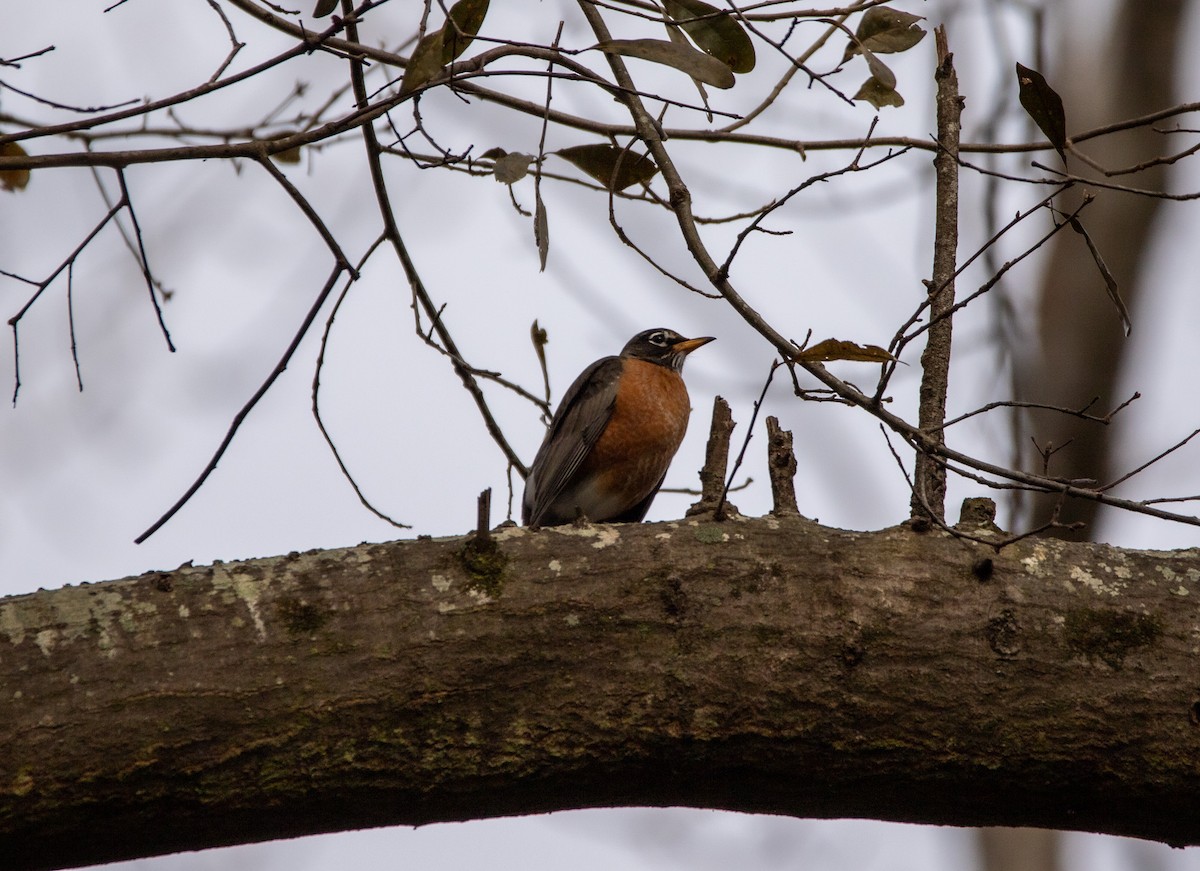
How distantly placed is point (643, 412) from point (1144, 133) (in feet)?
12.1

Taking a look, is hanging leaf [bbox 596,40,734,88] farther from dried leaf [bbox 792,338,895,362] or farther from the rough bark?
the rough bark

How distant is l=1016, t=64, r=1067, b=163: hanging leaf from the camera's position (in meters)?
2.65

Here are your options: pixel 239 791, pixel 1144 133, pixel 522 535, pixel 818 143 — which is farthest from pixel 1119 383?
pixel 239 791

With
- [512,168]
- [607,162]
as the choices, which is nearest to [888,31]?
[607,162]

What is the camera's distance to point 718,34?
3.12 metres

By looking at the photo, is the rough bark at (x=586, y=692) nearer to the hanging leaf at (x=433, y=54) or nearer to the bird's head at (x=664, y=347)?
the hanging leaf at (x=433, y=54)

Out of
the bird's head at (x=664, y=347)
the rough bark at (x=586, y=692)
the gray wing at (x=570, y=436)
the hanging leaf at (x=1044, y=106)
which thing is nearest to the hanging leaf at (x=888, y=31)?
the hanging leaf at (x=1044, y=106)

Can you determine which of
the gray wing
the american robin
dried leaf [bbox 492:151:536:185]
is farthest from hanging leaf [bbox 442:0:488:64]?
the american robin

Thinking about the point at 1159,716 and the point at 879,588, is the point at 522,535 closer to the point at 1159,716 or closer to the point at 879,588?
the point at 879,588

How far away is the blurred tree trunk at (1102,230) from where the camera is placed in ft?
22.7

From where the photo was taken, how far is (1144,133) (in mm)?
7234

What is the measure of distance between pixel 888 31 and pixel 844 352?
1168 millimetres

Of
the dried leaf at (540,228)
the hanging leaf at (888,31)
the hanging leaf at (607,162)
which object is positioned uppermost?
the hanging leaf at (888,31)

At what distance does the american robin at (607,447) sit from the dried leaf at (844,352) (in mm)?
2914
